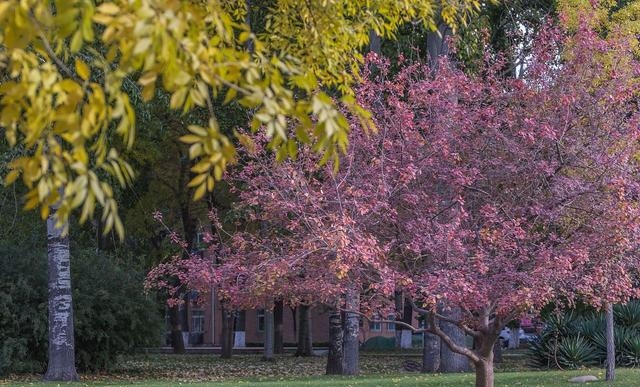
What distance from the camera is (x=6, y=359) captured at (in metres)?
20.2

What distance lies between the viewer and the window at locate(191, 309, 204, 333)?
6278cm

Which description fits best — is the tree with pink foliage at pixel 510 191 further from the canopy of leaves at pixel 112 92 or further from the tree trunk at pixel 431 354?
the tree trunk at pixel 431 354

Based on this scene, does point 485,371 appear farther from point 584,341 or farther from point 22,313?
point 22,313

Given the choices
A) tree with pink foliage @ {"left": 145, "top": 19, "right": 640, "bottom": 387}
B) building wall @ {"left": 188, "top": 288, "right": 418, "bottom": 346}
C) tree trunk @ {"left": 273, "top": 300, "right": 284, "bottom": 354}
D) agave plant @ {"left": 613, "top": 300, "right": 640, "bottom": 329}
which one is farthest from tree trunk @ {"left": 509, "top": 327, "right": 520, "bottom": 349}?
tree with pink foliage @ {"left": 145, "top": 19, "right": 640, "bottom": 387}

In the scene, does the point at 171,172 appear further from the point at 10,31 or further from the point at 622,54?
the point at 10,31

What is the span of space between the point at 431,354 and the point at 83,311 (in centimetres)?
802

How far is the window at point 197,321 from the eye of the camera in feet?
206

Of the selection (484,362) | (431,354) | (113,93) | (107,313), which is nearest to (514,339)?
(431,354)

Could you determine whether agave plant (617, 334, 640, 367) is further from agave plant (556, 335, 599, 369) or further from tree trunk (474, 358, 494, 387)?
tree trunk (474, 358, 494, 387)

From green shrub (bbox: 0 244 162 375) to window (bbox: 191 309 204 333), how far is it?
39.0 m

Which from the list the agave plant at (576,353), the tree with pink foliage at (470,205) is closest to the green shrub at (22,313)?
the tree with pink foliage at (470,205)

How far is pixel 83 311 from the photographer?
21922 mm

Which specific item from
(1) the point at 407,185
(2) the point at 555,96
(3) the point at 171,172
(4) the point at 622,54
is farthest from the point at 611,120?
(3) the point at 171,172

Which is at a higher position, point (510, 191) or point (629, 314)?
point (510, 191)
